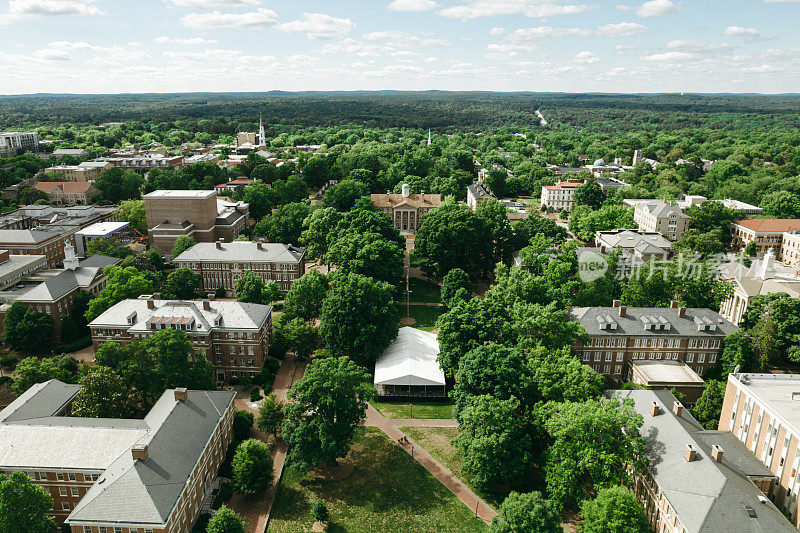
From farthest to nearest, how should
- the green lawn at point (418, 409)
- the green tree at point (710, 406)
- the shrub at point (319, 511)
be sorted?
1. the green lawn at point (418, 409)
2. the green tree at point (710, 406)
3. the shrub at point (319, 511)

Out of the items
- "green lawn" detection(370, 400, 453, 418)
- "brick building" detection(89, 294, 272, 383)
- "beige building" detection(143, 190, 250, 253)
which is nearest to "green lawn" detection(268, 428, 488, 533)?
"green lawn" detection(370, 400, 453, 418)

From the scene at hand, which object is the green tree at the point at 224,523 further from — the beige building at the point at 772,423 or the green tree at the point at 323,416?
the beige building at the point at 772,423

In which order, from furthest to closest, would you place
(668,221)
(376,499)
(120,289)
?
(668,221), (120,289), (376,499)

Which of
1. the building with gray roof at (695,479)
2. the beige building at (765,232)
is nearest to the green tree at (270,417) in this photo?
the building with gray roof at (695,479)

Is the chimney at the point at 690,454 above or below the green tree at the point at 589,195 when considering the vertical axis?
below

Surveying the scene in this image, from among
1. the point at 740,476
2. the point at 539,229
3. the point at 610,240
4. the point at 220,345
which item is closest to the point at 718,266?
the point at 610,240

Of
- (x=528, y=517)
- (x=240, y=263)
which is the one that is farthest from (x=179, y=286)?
(x=528, y=517)

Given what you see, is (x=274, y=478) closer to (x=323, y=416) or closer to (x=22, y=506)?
(x=323, y=416)
